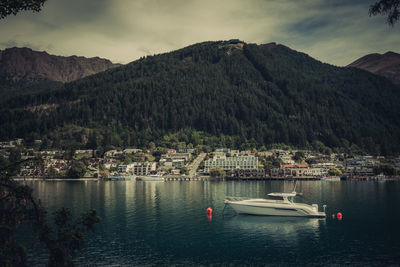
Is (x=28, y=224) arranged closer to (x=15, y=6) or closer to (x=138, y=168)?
(x=15, y=6)

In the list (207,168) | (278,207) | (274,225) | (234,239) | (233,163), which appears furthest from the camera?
(233,163)

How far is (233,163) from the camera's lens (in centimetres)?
18825

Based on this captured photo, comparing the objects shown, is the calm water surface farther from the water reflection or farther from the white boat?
the white boat

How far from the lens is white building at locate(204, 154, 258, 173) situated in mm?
184562

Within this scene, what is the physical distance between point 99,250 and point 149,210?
2718cm

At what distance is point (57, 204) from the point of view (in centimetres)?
7169

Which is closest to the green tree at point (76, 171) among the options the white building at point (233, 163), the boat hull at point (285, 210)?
the white building at point (233, 163)

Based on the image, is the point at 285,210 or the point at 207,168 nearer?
the point at 285,210

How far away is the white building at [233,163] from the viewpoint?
184562mm

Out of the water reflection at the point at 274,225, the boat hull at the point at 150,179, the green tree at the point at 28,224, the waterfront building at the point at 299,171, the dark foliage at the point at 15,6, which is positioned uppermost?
the dark foliage at the point at 15,6

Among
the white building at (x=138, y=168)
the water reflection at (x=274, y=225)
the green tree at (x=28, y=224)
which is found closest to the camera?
the green tree at (x=28, y=224)

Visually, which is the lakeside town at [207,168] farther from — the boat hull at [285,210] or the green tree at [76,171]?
the boat hull at [285,210]

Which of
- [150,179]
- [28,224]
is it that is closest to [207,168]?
[150,179]

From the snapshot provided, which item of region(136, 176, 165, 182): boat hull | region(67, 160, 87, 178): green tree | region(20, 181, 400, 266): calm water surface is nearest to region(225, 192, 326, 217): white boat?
region(20, 181, 400, 266): calm water surface
